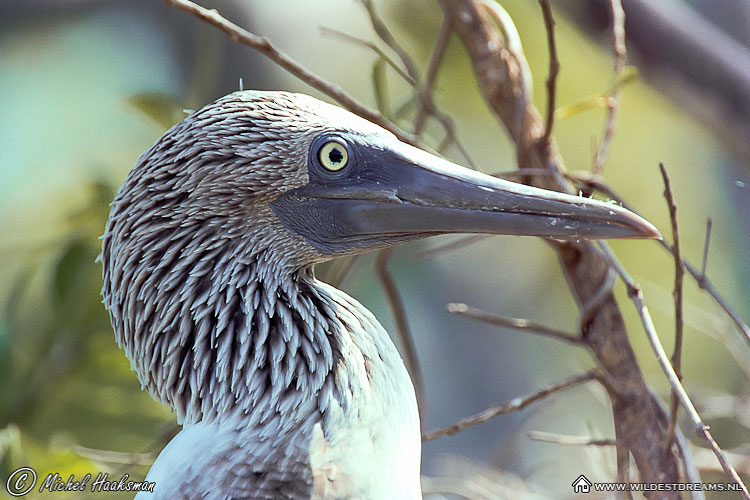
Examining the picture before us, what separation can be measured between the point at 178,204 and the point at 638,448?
1238 mm

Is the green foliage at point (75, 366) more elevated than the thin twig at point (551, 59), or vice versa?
the thin twig at point (551, 59)

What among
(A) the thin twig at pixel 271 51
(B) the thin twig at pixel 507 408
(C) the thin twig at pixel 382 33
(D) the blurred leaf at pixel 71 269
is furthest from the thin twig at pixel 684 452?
(D) the blurred leaf at pixel 71 269

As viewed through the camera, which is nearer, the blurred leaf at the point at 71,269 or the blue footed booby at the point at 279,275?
the blue footed booby at the point at 279,275

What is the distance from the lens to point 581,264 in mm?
2213

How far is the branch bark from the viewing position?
2102mm

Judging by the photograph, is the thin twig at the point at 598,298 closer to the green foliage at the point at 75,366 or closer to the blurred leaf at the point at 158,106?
the blurred leaf at the point at 158,106

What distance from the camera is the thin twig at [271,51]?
1920 millimetres

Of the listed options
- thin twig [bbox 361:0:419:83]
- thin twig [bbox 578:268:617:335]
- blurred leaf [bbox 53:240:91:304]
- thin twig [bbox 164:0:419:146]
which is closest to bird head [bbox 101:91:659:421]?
thin twig [bbox 164:0:419:146]

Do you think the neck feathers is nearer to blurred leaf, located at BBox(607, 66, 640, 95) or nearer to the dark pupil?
the dark pupil

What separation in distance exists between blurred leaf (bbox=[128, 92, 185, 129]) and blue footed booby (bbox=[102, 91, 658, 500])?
2.12 ft

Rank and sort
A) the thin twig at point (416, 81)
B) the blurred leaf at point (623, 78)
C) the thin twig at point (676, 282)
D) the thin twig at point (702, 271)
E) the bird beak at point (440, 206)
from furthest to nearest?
the thin twig at point (416, 81) → the blurred leaf at point (623, 78) → the thin twig at point (702, 271) → the thin twig at point (676, 282) → the bird beak at point (440, 206)

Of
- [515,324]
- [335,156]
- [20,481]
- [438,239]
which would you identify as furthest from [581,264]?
[438,239]

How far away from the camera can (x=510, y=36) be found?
2346mm

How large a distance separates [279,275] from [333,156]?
288 millimetres
